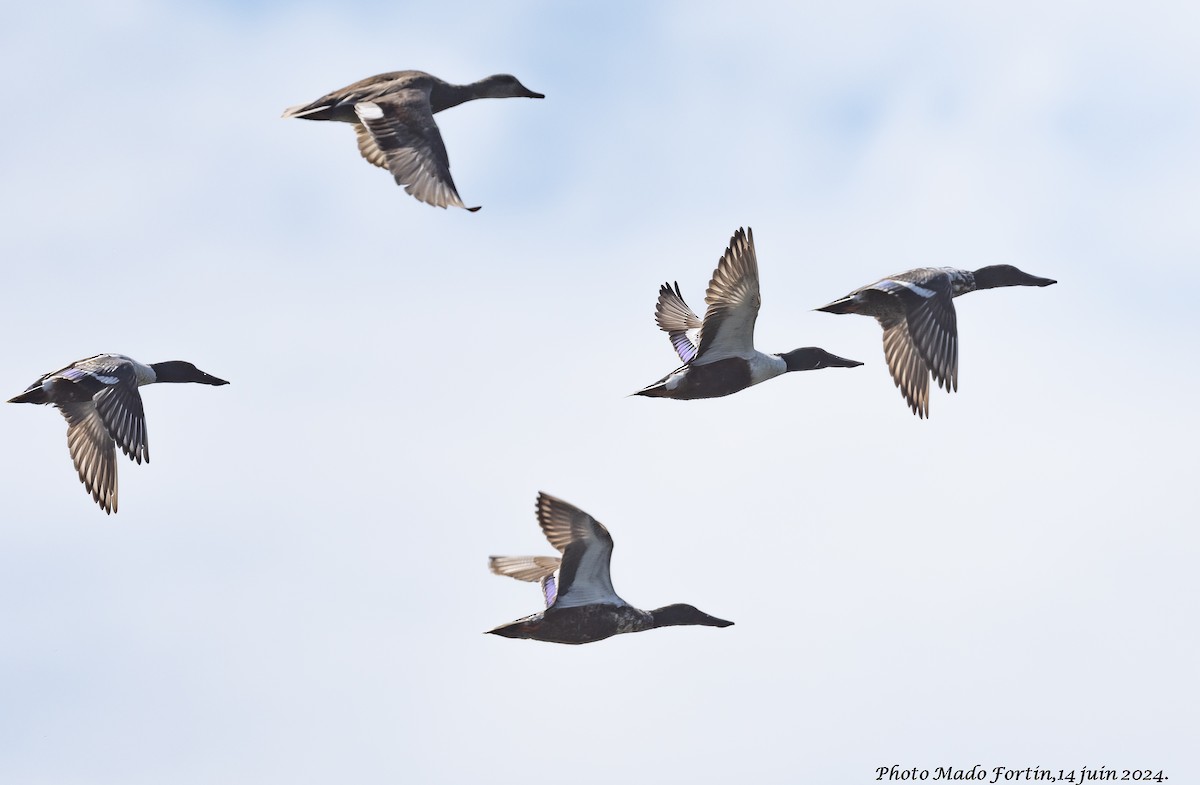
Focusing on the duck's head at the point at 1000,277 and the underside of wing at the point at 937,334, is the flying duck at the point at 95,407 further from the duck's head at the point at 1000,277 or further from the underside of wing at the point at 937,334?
the duck's head at the point at 1000,277

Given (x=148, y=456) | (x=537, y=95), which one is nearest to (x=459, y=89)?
(x=537, y=95)

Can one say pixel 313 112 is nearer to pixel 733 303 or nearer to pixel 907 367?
pixel 733 303

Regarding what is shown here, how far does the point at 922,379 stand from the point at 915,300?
0.82 metres

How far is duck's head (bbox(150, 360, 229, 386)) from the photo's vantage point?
77.4ft

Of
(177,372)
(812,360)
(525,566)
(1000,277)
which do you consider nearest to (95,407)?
(177,372)

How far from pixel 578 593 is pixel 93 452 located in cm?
583

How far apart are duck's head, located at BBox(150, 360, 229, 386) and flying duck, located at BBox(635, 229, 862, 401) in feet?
19.3

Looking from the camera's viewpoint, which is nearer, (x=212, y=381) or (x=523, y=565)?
(x=523, y=565)

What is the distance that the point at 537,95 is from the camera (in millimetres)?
24094

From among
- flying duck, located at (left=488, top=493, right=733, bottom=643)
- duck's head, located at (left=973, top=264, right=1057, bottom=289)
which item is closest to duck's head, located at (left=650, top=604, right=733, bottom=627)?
flying duck, located at (left=488, top=493, right=733, bottom=643)

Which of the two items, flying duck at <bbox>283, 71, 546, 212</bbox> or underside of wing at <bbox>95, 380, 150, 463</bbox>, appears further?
underside of wing at <bbox>95, 380, 150, 463</bbox>

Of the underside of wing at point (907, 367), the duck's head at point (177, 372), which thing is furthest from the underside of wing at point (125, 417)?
the underside of wing at point (907, 367)

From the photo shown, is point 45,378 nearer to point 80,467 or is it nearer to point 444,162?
point 80,467

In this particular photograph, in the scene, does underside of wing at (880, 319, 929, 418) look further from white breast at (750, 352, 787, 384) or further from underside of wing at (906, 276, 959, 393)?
white breast at (750, 352, 787, 384)
